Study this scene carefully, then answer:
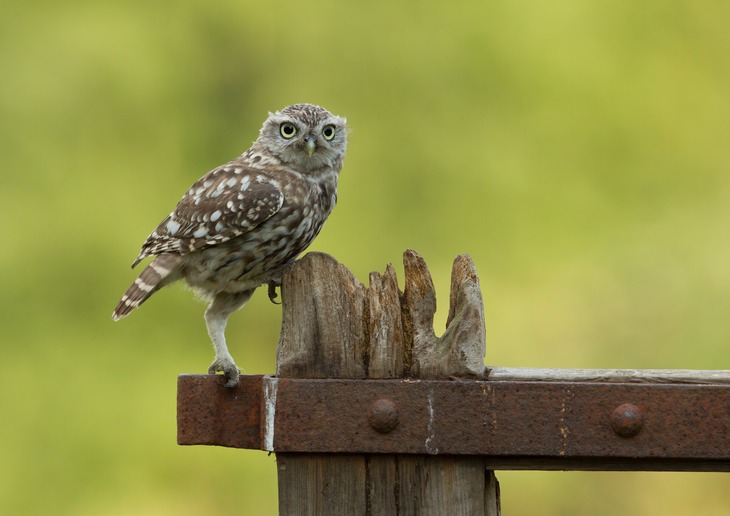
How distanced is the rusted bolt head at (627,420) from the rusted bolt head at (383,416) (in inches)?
15.6

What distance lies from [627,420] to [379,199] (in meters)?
4.02

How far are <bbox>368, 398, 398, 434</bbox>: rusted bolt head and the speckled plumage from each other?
4.83 feet

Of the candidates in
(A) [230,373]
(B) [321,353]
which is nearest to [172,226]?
(A) [230,373]

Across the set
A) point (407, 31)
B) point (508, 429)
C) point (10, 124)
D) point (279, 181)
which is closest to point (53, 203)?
point (10, 124)

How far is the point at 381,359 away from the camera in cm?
212

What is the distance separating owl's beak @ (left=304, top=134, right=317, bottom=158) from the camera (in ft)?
13.0

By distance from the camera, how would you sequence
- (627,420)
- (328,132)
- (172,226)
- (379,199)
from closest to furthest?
(627,420) → (172,226) → (328,132) → (379,199)

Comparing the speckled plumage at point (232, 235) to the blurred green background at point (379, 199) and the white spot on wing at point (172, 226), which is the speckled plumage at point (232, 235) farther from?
the blurred green background at point (379, 199)

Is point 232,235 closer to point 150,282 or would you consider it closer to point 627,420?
point 150,282

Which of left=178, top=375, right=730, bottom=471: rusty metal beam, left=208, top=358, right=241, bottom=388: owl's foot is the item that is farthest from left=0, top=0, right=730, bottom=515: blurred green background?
Answer: left=178, top=375, right=730, bottom=471: rusty metal beam

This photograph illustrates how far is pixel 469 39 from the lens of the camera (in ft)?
20.5

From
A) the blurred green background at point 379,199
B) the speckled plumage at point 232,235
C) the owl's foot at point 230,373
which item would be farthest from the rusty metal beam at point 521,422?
the blurred green background at point 379,199

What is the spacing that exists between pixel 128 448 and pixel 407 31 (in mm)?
2795

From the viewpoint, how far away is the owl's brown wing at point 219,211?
3664 mm
